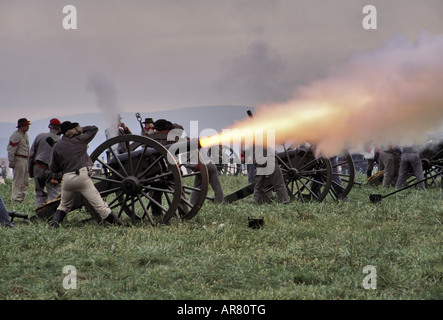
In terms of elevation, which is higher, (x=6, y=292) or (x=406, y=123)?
(x=406, y=123)

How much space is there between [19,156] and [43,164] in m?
2.08

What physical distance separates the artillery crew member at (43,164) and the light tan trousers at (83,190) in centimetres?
253

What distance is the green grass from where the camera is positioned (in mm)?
4785

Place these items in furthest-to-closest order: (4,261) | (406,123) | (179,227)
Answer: (406,123)
(179,227)
(4,261)

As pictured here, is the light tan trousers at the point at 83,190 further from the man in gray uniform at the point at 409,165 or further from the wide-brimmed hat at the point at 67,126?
the man in gray uniform at the point at 409,165

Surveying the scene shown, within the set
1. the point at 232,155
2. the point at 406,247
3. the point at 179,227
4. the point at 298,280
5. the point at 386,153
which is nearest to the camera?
the point at 298,280

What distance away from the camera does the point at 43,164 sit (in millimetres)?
9797

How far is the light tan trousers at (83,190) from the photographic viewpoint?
23.7 ft

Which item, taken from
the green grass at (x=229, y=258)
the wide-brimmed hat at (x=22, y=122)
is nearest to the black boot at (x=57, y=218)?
the green grass at (x=229, y=258)

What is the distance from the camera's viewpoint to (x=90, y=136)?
738cm

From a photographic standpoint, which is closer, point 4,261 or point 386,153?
point 4,261

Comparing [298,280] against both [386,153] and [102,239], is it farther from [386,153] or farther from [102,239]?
[386,153]
